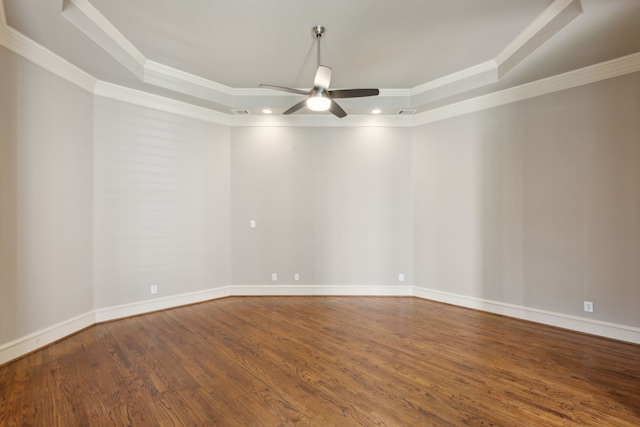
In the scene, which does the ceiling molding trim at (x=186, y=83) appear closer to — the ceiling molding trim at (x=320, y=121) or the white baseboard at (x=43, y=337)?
the ceiling molding trim at (x=320, y=121)

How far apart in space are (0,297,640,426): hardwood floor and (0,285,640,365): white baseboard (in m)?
0.13

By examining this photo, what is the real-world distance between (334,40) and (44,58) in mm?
2956

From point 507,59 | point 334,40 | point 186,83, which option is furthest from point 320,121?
point 507,59

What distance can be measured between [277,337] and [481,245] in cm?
306

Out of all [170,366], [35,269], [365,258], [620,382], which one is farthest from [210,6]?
[620,382]

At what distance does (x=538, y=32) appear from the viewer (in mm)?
2736

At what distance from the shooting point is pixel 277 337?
3.08m

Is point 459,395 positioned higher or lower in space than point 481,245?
lower

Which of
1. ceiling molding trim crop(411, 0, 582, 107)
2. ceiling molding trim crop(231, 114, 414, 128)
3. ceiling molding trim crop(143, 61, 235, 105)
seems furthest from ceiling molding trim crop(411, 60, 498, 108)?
ceiling molding trim crop(143, 61, 235, 105)

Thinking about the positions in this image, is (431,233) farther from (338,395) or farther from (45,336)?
(45,336)

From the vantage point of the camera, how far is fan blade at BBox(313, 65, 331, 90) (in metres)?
2.69

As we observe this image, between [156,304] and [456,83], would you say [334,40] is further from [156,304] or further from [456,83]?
[156,304]

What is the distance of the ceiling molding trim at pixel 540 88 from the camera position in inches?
117

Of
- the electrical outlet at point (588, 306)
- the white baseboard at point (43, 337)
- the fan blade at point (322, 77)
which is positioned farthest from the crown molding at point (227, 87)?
the white baseboard at point (43, 337)
